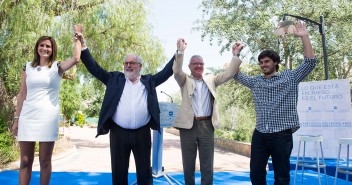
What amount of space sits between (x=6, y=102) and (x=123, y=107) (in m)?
6.84

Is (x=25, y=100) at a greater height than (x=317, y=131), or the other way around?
(x=25, y=100)

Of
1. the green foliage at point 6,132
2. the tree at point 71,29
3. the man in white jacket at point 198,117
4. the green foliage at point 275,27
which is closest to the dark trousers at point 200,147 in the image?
the man in white jacket at point 198,117

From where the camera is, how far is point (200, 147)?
10.8 ft

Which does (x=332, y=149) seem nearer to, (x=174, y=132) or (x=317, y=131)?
(x=317, y=131)

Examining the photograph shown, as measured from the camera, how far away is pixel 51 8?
332 inches

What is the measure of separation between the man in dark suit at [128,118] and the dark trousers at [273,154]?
94 centimetres

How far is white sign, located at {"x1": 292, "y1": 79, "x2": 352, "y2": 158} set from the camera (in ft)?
19.6

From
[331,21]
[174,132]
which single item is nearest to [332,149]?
[331,21]

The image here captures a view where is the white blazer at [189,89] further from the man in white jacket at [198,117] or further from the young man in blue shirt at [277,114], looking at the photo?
the young man in blue shirt at [277,114]

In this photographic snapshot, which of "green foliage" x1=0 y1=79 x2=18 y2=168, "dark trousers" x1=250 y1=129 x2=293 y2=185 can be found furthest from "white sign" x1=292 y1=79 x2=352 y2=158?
"green foliage" x1=0 y1=79 x2=18 y2=168

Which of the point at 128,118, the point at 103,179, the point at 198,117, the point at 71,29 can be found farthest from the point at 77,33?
the point at 71,29

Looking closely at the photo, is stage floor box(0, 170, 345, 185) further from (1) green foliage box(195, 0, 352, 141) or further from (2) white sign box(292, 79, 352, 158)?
(1) green foliage box(195, 0, 352, 141)

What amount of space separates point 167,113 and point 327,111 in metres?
3.39

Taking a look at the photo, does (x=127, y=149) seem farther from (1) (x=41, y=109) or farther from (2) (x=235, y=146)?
(2) (x=235, y=146)
